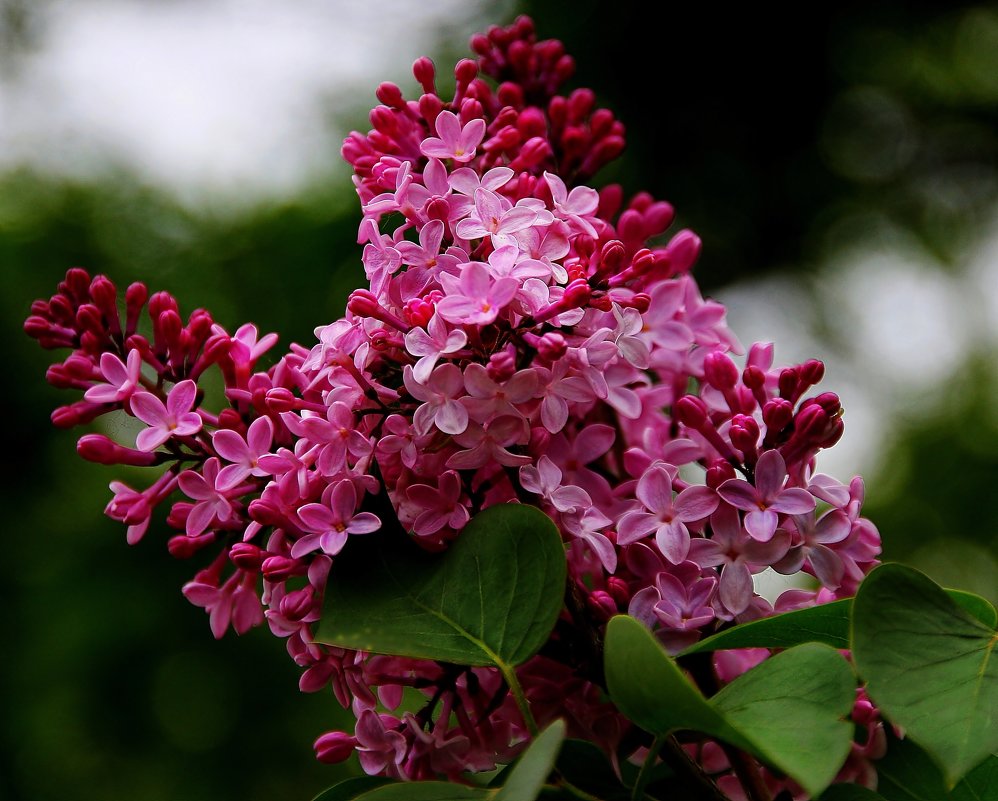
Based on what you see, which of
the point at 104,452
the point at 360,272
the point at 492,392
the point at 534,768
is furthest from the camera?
the point at 360,272

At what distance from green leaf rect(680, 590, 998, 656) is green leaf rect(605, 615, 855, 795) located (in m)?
0.03

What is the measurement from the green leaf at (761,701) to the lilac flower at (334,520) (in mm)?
148

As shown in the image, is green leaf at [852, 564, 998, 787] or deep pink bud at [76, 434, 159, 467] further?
deep pink bud at [76, 434, 159, 467]

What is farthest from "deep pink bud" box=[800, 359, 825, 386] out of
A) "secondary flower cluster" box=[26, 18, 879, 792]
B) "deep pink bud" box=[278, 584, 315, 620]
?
"deep pink bud" box=[278, 584, 315, 620]

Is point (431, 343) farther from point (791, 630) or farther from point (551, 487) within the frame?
point (791, 630)

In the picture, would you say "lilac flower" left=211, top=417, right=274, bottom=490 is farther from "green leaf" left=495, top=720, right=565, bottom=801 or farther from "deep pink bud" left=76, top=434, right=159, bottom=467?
Result: "green leaf" left=495, top=720, right=565, bottom=801

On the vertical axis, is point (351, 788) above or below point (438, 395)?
below

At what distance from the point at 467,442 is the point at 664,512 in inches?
4.6

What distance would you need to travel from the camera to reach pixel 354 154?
0.65m

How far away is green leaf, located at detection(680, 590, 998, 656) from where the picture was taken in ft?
1.56

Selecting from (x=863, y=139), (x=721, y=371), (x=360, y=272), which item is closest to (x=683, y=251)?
(x=721, y=371)

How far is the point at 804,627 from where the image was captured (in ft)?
1.60

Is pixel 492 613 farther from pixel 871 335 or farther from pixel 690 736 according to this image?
pixel 871 335

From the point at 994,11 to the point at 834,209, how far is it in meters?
1.39
